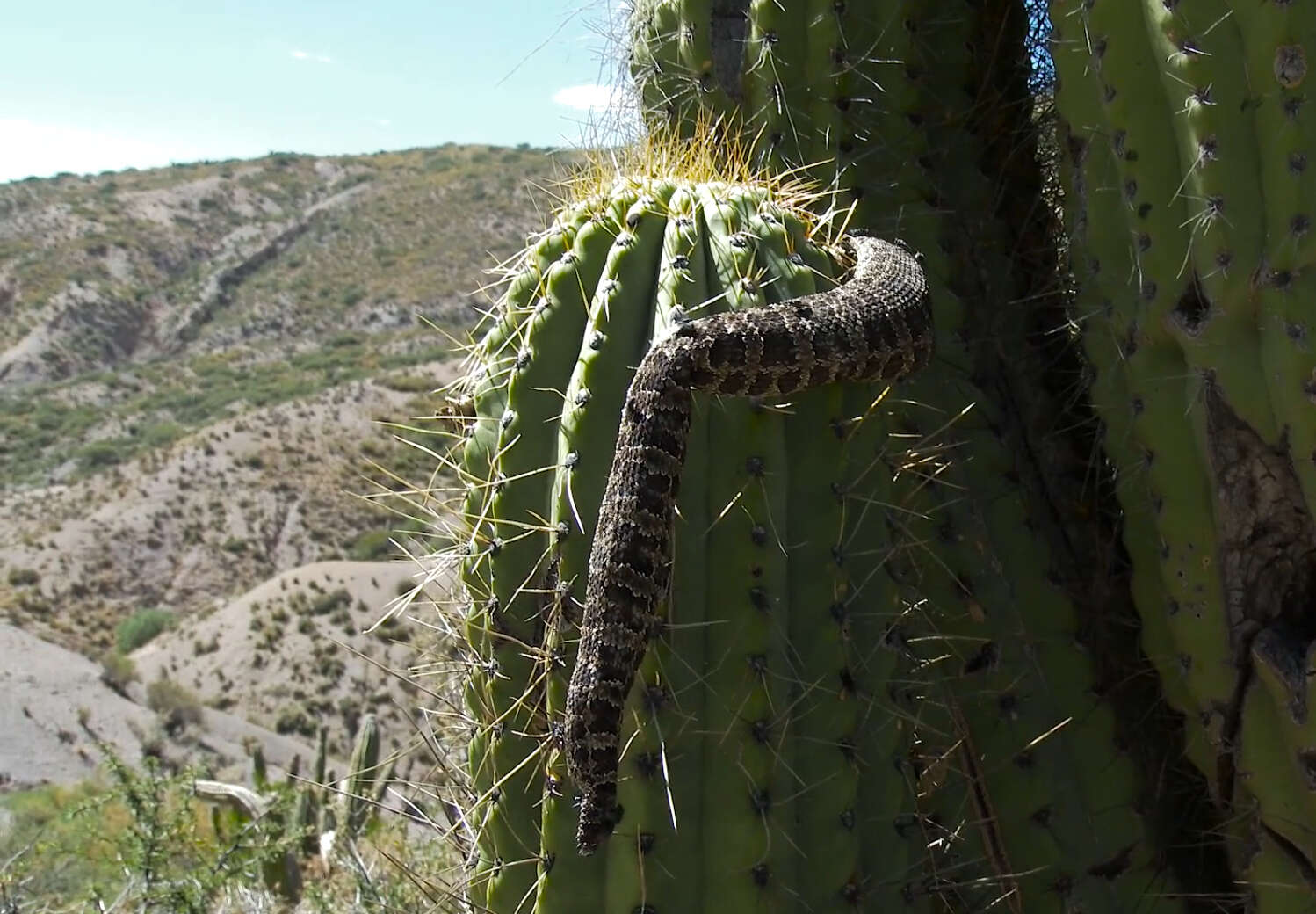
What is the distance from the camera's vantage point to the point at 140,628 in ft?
76.3

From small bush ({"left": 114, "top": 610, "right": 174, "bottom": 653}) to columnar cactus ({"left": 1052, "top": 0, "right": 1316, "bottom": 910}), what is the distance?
23492mm

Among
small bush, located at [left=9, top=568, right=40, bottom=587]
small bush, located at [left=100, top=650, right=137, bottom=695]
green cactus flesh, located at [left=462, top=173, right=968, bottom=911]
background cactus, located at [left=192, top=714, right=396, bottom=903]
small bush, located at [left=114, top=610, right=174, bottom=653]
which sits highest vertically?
green cactus flesh, located at [left=462, top=173, right=968, bottom=911]

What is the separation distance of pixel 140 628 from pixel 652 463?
23885mm

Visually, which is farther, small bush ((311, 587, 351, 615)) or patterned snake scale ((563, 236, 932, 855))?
small bush ((311, 587, 351, 615))

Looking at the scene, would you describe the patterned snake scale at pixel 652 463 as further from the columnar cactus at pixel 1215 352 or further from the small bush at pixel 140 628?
the small bush at pixel 140 628

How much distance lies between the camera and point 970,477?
2.88 meters

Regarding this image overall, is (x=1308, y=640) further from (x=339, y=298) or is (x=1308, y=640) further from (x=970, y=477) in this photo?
(x=339, y=298)

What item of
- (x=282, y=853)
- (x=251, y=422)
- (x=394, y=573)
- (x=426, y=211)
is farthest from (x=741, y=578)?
(x=426, y=211)

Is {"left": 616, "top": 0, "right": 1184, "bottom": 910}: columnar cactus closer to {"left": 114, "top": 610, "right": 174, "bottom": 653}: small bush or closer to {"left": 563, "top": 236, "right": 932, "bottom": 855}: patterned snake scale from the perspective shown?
{"left": 563, "top": 236, "right": 932, "bottom": 855}: patterned snake scale

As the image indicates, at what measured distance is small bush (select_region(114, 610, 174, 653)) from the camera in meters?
23.0

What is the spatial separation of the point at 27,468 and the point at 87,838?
2733 cm

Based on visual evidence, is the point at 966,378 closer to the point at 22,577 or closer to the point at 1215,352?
the point at 1215,352

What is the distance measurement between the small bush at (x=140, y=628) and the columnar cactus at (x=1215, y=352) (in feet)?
77.1

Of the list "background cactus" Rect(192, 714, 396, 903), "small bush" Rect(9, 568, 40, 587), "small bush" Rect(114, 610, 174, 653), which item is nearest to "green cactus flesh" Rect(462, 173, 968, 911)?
"background cactus" Rect(192, 714, 396, 903)
